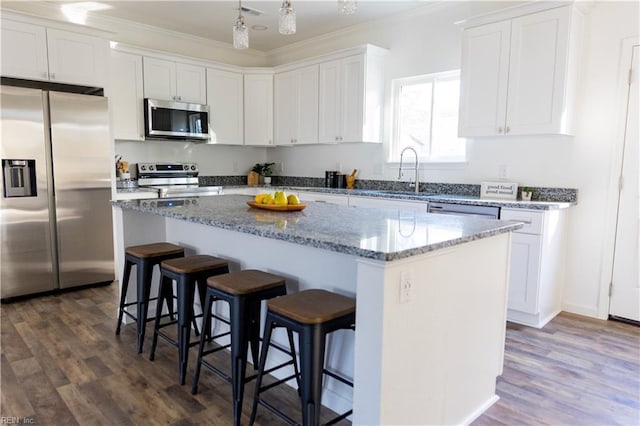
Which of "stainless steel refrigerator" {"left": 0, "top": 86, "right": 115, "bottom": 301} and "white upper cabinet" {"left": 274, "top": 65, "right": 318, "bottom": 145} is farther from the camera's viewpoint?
"white upper cabinet" {"left": 274, "top": 65, "right": 318, "bottom": 145}

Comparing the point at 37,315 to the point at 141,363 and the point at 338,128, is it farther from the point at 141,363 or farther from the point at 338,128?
the point at 338,128

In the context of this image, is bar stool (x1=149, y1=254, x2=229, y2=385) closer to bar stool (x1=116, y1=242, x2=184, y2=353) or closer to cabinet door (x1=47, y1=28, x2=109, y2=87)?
bar stool (x1=116, y1=242, x2=184, y2=353)

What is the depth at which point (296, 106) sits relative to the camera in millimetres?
5215

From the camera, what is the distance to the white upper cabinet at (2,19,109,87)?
3.60 m

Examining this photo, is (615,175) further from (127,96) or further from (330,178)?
(127,96)

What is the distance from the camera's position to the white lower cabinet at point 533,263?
3.12 meters

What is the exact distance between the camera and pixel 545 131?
3250mm

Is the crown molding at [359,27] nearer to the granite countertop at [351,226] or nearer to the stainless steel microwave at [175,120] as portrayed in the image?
the stainless steel microwave at [175,120]

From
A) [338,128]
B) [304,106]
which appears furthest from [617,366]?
[304,106]

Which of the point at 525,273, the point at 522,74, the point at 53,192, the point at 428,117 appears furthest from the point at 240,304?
the point at 428,117

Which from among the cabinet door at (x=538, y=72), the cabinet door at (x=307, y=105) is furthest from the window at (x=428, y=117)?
the cabinet door at (x=307, y=105)

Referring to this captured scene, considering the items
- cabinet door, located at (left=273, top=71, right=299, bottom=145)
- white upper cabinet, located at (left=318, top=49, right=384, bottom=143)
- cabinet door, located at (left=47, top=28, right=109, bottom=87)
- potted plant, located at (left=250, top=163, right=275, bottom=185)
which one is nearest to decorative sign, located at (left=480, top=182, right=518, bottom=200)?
white upper cabinet, located at (left=318, top=49, right=384, bottom=143)

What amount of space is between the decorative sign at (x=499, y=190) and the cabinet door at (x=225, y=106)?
3178 mm

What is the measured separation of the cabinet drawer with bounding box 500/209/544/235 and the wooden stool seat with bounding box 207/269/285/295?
2009 mm
